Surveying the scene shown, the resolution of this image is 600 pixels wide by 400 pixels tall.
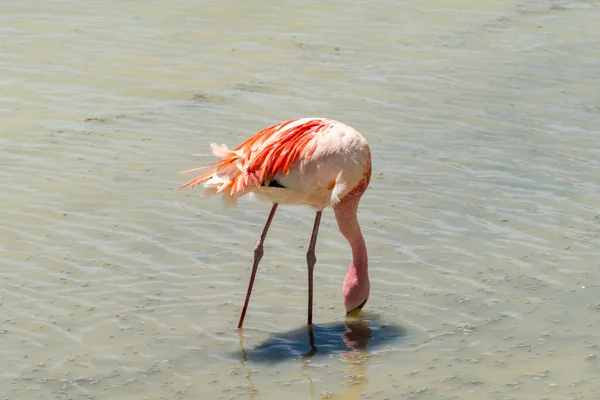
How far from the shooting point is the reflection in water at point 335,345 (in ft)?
20.5

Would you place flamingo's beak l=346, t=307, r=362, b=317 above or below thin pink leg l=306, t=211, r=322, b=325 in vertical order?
below

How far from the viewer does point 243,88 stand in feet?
35.4

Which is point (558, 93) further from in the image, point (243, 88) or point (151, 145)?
point (151, 145)

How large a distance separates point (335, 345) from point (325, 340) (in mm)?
83

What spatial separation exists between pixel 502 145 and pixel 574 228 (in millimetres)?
1786

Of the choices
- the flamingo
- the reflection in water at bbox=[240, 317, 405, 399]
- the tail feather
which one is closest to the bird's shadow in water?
the reflection in water at bbox=[240, 317, 405, 399]

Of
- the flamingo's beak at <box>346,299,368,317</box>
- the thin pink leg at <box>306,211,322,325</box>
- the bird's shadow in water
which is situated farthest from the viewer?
the flamingo's beak at <box>346,299,368,317</box>

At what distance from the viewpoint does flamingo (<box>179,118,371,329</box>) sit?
253 inches

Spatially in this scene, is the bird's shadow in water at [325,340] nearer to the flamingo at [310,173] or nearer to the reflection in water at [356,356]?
the reflection in water at [356,356]

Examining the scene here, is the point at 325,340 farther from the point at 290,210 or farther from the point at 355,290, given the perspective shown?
the point at 290,210

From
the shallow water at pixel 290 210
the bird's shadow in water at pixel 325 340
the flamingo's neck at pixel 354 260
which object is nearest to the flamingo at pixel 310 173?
the flamingo's neck at pixel 354 260

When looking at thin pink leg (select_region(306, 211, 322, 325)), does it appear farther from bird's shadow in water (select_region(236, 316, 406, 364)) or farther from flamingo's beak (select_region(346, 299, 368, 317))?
flamingo's beak (select_region(346, 299, 368, 317))

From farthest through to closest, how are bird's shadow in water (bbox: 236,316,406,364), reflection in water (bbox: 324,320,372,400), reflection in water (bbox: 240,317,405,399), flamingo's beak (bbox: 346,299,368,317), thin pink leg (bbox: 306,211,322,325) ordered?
1. flamingo's beak (bbox: 346,299,368,317)
2. thin pink leg (bbox: 306,211,322,325)
3. bird's shadow in water (bbox: 236,316,406,364)
4. reflection in water (bbox: 240,317,405,399)
5. reflection in water (bbox: 324,320,372,400)

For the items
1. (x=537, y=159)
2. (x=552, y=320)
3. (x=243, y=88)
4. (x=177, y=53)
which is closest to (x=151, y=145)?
(x=243, y=88)
